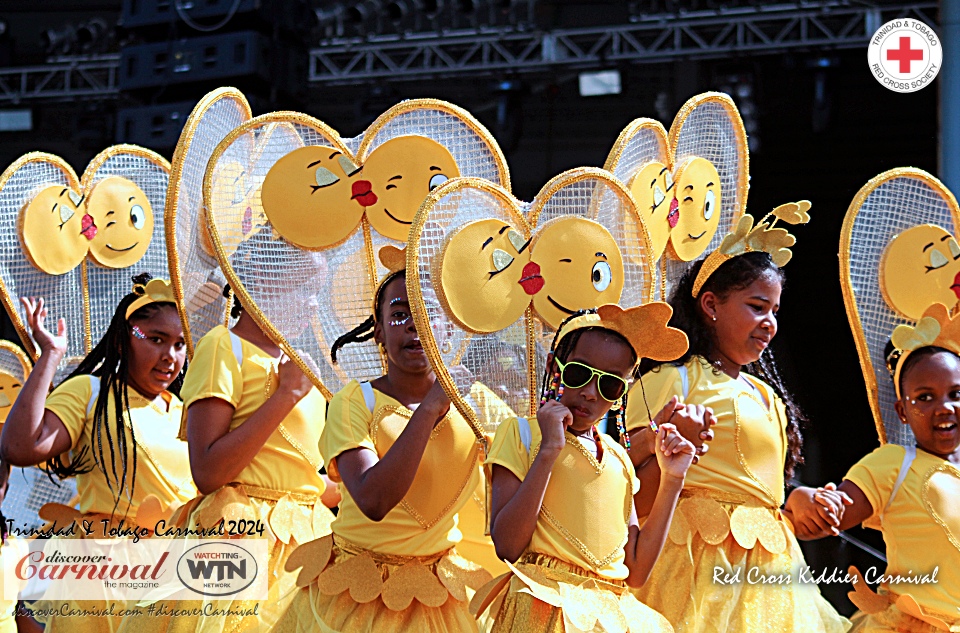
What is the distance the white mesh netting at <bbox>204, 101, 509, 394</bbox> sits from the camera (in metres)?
2.93

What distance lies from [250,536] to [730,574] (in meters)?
1.21

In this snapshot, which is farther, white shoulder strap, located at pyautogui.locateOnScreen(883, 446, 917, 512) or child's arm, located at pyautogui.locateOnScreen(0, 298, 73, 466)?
child's arm, located at pyautogui.locateOnScreen(0, 298, 73, 466)

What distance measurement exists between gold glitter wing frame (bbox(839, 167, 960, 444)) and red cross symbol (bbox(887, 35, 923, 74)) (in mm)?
2573

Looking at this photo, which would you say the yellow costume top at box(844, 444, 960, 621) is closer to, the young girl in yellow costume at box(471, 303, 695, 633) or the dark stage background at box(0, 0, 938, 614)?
the young girl in yellow costume at box(471, 303, 695, 633)

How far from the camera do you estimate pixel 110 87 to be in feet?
25.9

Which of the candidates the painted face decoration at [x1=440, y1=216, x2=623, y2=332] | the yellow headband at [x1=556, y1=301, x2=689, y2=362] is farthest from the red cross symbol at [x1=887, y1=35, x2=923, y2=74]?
the yellow headband at [x1=556, y1=301, x2=689, y2=362]

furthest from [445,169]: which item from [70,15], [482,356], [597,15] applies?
[70,15]

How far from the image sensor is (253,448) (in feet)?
9.52

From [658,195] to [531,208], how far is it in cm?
58

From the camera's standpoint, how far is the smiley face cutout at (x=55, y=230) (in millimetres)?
3836

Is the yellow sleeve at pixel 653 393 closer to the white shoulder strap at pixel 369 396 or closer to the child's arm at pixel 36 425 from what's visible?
the white shoulder strap at pixel 369 396

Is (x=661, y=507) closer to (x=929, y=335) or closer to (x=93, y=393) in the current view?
(x=929, y=335)

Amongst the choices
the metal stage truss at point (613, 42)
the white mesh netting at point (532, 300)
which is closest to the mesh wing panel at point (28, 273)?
the white mesh netting at point (532, 300)

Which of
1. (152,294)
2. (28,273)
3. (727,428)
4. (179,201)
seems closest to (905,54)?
(727,428)
